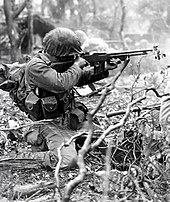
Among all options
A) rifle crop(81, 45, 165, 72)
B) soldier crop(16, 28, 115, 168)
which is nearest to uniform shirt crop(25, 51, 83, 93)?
soldier crop(16, 28, 115, 168)

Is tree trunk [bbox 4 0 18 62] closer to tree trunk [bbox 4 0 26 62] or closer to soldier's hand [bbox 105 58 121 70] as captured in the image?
tree trunk [bbox 4 0 26 62]

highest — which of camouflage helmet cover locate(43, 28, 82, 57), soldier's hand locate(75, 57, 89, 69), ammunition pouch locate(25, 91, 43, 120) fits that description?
camouflage helmet cover locate(43, 28, 82, 57)

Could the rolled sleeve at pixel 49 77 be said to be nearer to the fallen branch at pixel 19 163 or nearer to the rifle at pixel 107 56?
the rifle at pixel 107 56

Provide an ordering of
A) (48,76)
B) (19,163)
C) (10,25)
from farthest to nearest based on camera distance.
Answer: (10,25)
(48,76)
(19,163)

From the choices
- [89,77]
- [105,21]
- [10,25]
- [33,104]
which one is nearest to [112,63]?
[89,77]

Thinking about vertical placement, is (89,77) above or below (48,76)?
below

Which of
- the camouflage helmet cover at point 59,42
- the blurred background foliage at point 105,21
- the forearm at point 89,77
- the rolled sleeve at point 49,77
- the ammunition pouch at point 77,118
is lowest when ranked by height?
the blurred background foliage at point 105,21

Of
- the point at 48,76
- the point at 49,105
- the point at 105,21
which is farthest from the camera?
the point at 105,21

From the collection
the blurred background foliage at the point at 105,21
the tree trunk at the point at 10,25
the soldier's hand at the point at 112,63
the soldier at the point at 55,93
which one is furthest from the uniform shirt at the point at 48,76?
the blurred background foliage at the point at 105,21

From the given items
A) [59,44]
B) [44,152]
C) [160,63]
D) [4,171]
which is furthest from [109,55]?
[160,63]

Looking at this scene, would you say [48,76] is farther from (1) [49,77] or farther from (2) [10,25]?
(2) [10,25]

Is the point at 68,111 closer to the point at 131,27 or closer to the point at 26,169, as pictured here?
the point at 26,169

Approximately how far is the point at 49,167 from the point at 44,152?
352 millimetres

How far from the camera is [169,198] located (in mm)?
2770
